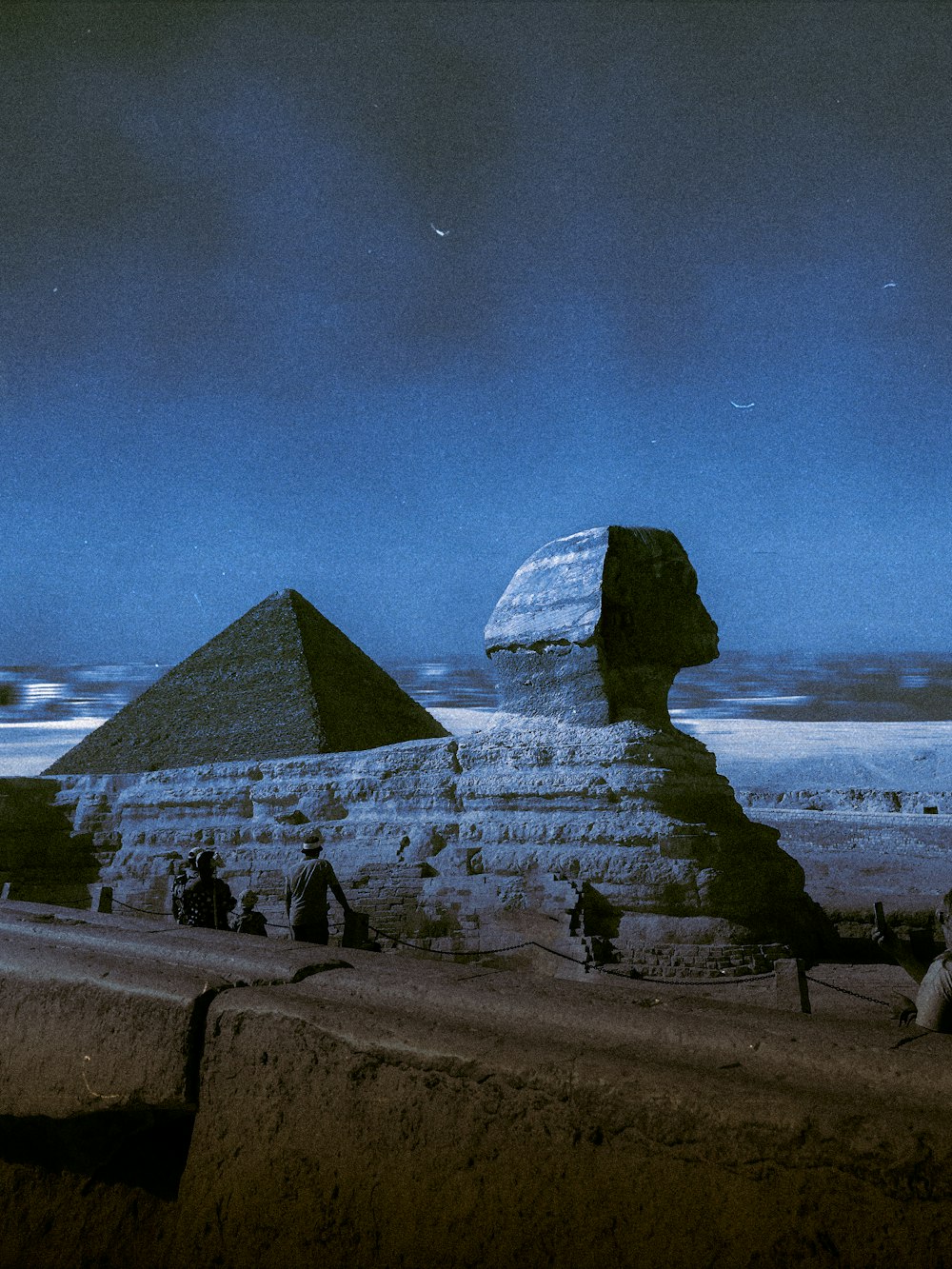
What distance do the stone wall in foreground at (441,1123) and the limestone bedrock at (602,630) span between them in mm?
5069

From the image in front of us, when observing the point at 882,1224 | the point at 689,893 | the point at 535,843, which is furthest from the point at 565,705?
the point at 882,1224

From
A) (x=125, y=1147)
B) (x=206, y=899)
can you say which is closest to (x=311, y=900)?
(x=206, y=899)

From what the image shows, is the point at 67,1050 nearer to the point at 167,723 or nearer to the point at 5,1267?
the point at 5,1267

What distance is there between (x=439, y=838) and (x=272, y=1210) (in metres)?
5.22

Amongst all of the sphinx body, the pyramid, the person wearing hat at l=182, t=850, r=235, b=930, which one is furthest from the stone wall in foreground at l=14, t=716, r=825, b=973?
the pyramid

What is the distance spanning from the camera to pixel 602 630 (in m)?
6.50

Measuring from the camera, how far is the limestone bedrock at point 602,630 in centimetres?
656

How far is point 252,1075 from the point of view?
126 centimetres

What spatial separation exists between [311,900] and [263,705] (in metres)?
9.58

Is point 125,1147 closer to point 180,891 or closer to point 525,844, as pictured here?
point 180,891

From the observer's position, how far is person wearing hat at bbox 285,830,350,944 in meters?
5.02

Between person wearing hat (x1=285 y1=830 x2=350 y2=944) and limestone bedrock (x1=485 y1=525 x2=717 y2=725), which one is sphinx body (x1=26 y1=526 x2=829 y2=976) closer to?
limestone bedrock (x1=485 y1=525 x2=717 y2=725)

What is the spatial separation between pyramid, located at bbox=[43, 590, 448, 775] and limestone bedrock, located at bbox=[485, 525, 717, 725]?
670 cm

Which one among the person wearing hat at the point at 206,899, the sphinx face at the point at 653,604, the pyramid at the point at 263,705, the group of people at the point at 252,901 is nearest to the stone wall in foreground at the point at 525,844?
the sphinx face at the point at 653,604
